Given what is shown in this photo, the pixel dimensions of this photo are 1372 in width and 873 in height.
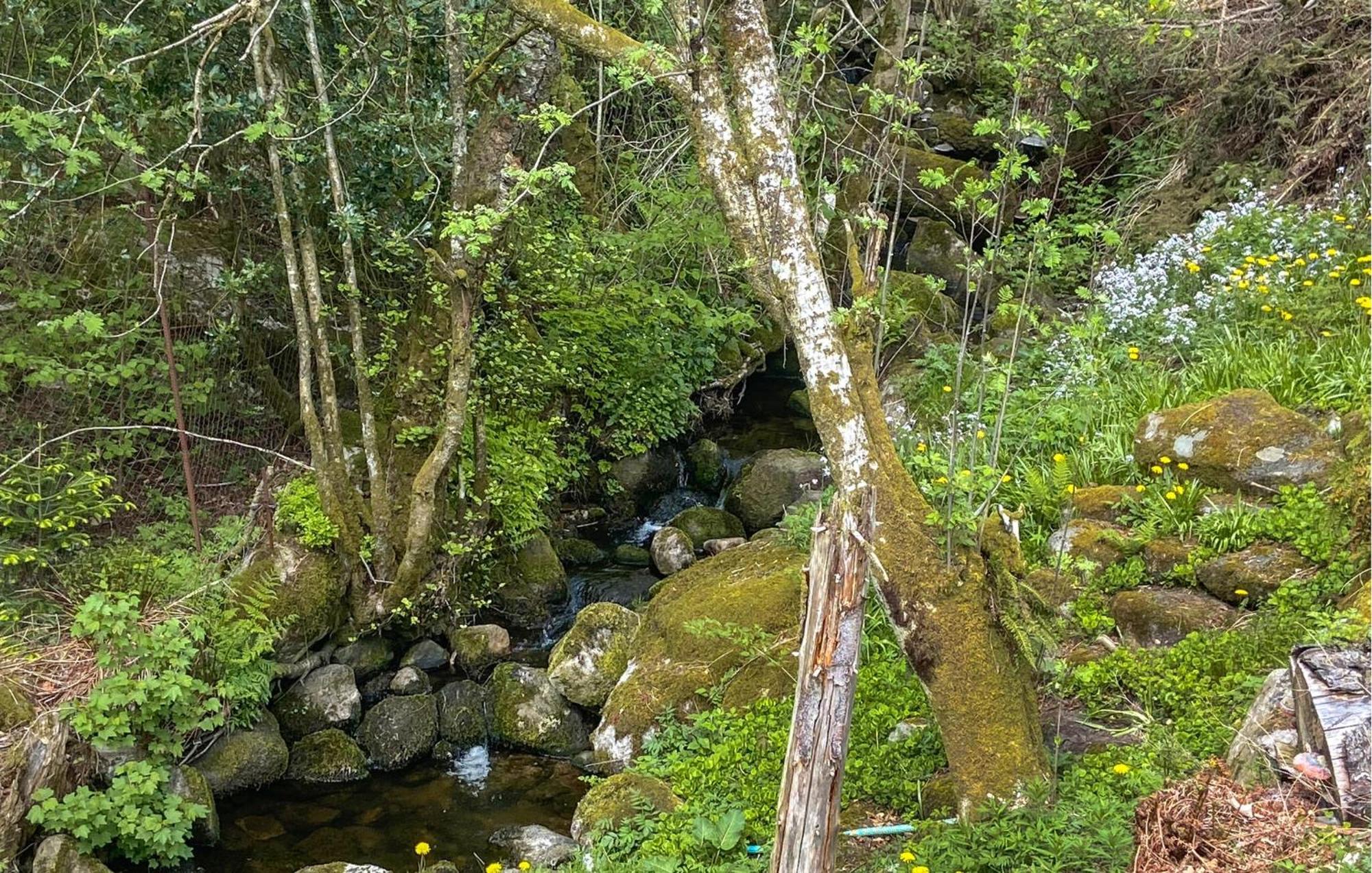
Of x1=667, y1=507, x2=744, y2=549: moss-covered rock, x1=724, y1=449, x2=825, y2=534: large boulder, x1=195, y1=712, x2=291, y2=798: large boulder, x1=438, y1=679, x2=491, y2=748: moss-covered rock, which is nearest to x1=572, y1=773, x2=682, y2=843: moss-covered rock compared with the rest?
x1=438, y1=679, x2=491, y2=748: moss-covered rock

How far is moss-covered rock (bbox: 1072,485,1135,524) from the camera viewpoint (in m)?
5.27

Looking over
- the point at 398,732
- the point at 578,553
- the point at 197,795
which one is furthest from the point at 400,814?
the point at 578,553

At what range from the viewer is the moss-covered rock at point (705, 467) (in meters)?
9.63

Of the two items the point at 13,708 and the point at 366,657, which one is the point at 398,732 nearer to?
the point at 366,657

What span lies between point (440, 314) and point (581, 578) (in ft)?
8.66

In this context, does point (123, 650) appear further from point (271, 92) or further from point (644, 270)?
point (644, 270)

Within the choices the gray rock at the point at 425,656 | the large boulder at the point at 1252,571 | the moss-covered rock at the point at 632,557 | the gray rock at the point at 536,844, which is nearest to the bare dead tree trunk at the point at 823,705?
the gray rock at the point at 536,844

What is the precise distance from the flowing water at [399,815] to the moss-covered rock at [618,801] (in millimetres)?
651

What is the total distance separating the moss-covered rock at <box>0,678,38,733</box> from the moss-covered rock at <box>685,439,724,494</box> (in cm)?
607

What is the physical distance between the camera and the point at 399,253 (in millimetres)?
6934

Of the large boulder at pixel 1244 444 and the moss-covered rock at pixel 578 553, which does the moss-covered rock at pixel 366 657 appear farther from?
the large boulder at pixel 1244 444

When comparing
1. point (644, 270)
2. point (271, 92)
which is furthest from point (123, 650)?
point (644, 270)

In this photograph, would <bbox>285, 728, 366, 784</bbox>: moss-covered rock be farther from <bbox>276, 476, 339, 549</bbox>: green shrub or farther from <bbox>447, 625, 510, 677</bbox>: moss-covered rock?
<bbox>276, 476, 339, 549</bbox>: green shrub

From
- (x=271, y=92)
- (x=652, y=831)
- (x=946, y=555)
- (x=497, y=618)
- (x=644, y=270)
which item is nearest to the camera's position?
(x=946, y=555)
